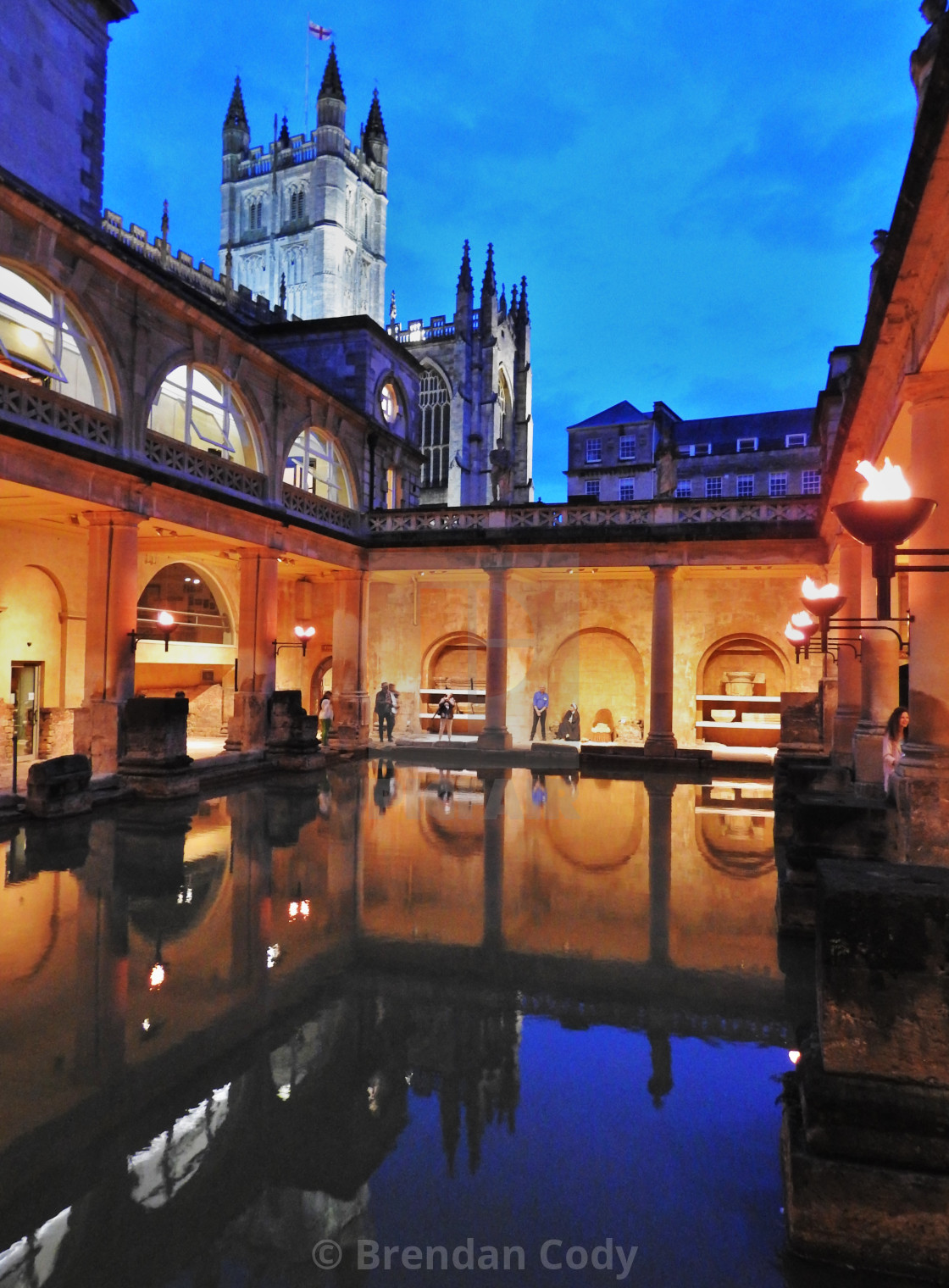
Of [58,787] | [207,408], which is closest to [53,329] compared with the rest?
[207,408]

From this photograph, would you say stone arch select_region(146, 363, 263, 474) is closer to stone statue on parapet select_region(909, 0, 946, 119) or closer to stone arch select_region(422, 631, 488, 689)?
stone arch select_region(422, 631, 488, 689)

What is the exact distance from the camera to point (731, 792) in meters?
14.3

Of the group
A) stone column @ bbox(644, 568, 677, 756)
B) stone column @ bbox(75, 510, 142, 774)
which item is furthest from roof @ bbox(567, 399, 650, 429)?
stone column @ bbox(75, 510, 142, 774)

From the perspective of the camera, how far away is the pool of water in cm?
272

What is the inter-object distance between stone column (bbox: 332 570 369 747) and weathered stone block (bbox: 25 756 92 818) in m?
9.32

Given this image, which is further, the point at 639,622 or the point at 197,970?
the point at 639,622

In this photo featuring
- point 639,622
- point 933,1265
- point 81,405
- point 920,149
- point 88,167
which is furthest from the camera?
point 639,622

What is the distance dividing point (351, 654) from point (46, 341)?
978 cm

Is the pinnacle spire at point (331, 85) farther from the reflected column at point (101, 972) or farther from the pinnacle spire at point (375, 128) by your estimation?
the reflected column at point (101, 972)

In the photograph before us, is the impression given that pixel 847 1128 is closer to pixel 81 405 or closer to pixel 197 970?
pixel 197 970

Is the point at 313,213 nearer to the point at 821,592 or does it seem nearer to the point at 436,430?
the point at 436,430

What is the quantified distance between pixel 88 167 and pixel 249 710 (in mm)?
10764

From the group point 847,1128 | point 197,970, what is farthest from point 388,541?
point 847,1128

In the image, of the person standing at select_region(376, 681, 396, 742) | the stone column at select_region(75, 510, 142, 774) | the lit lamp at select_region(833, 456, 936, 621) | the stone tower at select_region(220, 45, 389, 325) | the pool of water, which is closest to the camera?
the pool of water
